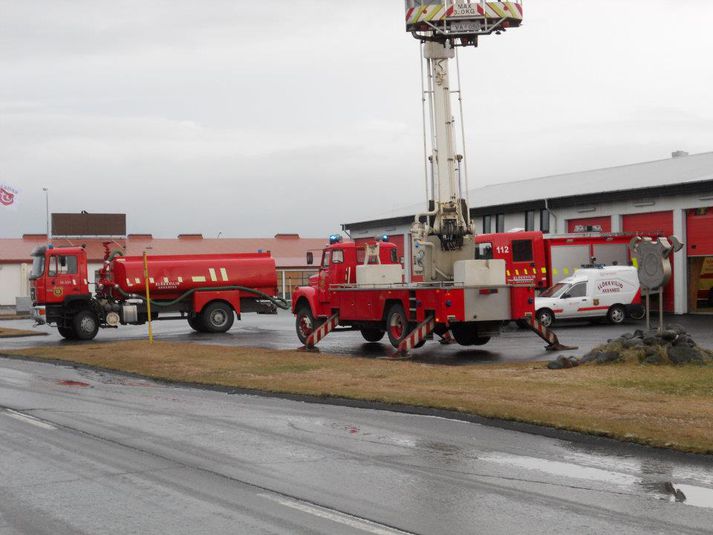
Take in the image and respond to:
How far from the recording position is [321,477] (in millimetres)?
8586

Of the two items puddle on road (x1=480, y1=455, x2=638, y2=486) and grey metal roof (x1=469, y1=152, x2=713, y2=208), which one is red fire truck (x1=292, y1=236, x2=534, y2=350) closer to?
puddle on road (x1=480, y1=455, x2=638, y2=486)

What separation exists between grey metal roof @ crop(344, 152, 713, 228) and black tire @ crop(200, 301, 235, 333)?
15754mm

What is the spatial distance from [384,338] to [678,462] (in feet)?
66.1

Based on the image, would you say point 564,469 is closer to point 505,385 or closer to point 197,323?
point 505,385

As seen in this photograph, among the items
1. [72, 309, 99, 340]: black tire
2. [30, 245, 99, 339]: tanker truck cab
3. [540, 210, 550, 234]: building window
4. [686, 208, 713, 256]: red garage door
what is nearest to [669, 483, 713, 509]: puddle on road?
[72, 309, 99, 340]: black tire

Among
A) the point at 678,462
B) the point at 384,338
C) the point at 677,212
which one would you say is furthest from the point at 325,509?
the point at 677,212

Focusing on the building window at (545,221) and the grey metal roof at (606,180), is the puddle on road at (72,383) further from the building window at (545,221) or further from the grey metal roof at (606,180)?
the building window at (545,221)

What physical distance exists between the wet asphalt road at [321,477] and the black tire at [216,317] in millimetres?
22584

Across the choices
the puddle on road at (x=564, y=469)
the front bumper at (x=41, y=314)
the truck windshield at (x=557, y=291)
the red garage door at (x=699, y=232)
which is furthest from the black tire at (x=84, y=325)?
the puddle on road at (x=564, y=469)

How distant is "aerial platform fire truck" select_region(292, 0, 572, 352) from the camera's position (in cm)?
2223

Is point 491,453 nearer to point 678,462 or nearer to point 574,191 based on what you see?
point 678,462

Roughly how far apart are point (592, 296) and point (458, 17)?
12.5 meters

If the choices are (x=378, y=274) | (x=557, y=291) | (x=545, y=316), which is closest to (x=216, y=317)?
(x=545, y=316)

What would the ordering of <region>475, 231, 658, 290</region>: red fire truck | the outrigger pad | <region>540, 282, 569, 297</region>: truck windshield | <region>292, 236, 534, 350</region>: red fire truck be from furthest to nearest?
<region>475, 231, 658, 290</region>: red fire truck → <region>540, 282, 569, 297</region>: truck windshield → the outrigger pad → <region>292, 236, 534, 350</region>: red fire truck
